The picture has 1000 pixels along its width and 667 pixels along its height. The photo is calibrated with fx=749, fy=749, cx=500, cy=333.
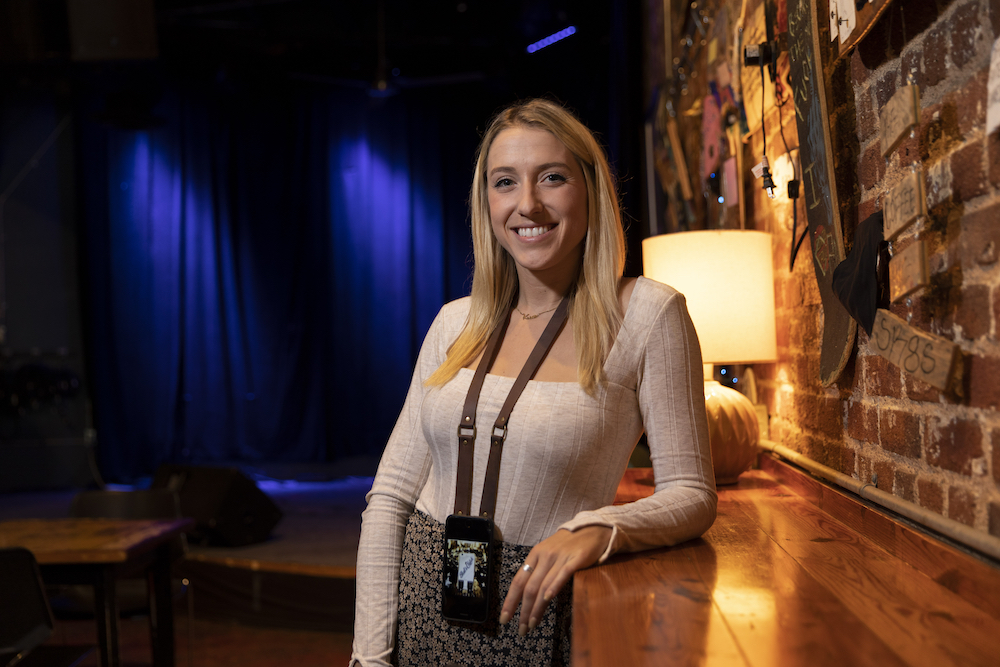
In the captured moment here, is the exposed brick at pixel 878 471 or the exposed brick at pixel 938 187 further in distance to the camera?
the exposed brick at pixel 878 471

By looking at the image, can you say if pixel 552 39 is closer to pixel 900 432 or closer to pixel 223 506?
pixel 223 506

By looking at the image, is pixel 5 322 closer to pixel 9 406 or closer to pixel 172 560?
pixel 9 406

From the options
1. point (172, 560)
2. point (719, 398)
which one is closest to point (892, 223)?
point (719, 398)

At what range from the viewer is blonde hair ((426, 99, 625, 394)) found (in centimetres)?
130

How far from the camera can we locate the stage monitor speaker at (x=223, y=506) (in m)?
4.39

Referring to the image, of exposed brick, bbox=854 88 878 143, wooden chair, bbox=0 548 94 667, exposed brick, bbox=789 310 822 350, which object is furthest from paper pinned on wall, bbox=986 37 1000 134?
wooden chair, bbox=0 548 94 667

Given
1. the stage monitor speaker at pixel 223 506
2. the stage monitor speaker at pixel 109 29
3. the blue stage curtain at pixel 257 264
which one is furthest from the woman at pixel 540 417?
the blue stage curtain at pixel 257 264

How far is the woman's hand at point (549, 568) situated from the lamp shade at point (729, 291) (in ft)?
3.16

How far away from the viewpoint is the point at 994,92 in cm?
87

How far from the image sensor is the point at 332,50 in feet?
20.6

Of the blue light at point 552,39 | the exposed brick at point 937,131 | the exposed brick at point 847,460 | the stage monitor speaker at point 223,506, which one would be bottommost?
the stage monitor speaker at point 223,506

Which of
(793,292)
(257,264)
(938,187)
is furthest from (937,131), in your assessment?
(257,264)

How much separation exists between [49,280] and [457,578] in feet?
22.5

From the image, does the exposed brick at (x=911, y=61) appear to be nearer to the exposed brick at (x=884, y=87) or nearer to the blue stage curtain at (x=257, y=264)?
the exposed brick at (x=884, y=87)
